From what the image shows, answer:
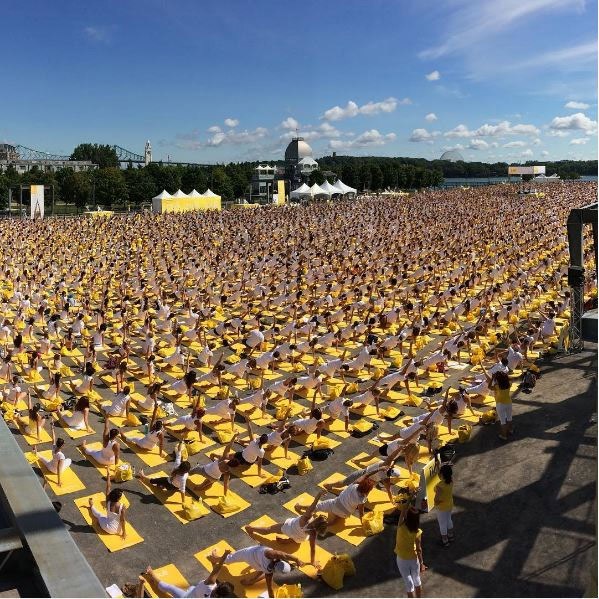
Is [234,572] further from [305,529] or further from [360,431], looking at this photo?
[360,431]

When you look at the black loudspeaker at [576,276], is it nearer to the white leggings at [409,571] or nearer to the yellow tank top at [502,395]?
the yellow tank top at [502,395]

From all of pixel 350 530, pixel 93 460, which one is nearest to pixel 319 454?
pixel 350 530

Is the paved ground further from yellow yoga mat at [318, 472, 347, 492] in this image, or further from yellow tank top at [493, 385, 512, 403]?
yellow tank top at [493, 385, 512, 403]

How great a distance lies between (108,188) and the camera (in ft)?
218

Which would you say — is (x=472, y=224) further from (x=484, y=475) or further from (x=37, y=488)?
(x=37, y=488)

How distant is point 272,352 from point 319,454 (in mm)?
3872

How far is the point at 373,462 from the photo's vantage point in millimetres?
9023

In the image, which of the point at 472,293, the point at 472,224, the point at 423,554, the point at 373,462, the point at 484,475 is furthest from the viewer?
the point at 472,224

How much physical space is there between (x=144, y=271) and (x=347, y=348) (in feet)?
43.0

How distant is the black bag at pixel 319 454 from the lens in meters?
9.19

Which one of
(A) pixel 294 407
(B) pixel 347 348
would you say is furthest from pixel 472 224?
(A) pixel 294 407

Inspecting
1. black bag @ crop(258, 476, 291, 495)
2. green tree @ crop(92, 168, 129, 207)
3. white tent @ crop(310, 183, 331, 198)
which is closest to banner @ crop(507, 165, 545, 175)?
white tent @ crop(310, 183, 331, 198)

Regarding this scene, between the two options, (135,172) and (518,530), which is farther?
(135,172)

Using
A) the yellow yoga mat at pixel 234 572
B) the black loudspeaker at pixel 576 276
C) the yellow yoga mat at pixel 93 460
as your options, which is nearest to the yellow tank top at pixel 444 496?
the yellow yoga mat at pixel 234 572
